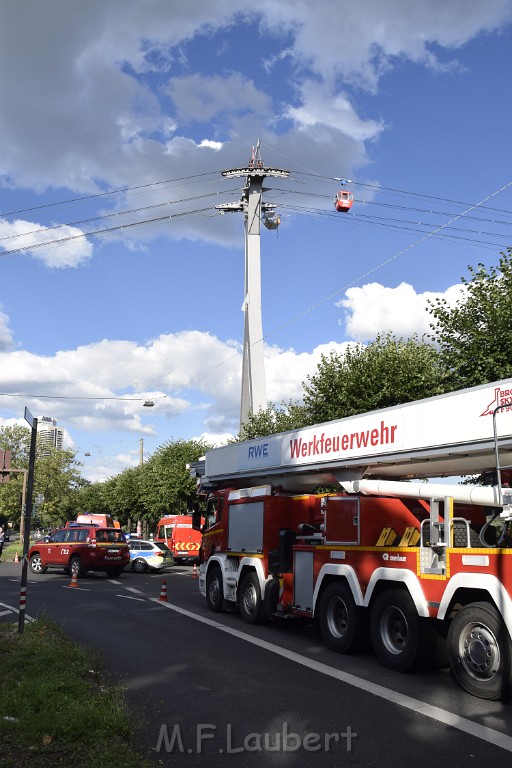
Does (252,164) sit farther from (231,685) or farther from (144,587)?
(231,685)

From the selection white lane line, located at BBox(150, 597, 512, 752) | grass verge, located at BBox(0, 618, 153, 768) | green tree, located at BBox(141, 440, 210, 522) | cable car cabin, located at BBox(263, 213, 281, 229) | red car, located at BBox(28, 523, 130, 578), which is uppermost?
cable car cabin, located at BBox(263, 213, 281, 229)

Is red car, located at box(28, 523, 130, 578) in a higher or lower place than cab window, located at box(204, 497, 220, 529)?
lower

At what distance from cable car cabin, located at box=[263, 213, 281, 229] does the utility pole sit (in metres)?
1.37

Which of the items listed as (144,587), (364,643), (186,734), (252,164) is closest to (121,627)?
(364,643)

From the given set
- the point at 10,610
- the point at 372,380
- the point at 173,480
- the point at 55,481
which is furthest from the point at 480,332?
the point at 55,481

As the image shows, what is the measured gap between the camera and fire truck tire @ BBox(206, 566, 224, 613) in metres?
15.4

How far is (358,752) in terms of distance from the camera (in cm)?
588

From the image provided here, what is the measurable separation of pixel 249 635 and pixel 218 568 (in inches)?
139

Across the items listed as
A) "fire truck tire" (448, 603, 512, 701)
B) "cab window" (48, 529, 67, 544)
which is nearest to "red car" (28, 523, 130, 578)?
"cab window" (48, 529, 67, 544)

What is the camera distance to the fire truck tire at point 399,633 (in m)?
8.99

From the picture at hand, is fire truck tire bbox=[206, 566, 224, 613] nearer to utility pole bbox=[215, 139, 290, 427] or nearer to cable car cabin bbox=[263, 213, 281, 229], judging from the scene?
utility pole bbox=[215, 139, 290, 427]

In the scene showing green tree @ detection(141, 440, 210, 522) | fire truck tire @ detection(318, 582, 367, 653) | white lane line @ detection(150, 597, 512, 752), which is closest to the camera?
white lane line @ detection(150, 597, 512, 752)

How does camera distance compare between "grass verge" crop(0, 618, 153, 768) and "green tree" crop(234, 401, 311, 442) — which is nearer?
"grass verge" crop(0, 618, 153, 768)

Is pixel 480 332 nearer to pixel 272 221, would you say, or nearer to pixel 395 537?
pixel 395 537
